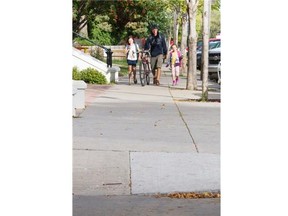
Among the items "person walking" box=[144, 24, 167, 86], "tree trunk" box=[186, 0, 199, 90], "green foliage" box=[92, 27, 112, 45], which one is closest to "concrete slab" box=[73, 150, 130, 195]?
"tree trunk" box=[186, 0, 199, 90]

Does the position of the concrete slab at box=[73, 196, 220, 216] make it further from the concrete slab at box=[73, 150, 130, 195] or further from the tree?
the tree

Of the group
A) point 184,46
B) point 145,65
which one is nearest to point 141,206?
point 145,65

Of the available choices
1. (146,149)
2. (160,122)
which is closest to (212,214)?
(146,149)

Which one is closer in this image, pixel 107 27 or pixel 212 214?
pixel 212 214

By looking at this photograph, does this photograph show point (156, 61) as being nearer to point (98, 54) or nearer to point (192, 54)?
point (192, 54)

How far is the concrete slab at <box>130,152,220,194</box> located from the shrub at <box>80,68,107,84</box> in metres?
17.1

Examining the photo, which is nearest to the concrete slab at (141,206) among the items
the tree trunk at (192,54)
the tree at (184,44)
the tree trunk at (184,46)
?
→ the tree trunk at (192,54)

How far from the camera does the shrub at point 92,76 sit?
26.5 m
